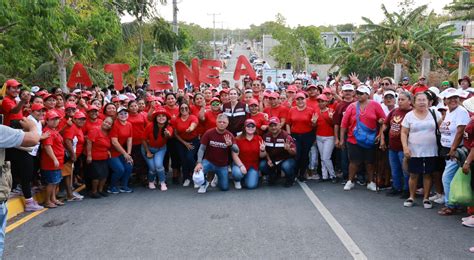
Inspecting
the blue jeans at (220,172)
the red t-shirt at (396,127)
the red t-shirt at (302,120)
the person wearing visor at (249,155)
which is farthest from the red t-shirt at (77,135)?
the red t-shirt at (396,127)

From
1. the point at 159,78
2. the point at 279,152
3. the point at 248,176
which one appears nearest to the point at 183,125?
the point at 248,176

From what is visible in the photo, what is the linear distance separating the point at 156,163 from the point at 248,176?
1.68m

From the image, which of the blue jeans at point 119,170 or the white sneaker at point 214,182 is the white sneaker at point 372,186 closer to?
the white sneaker at point 214,182

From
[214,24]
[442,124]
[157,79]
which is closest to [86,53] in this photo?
[157,79]

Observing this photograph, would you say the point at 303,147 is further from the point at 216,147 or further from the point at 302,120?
the point at 216,147

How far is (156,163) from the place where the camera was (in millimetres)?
8961

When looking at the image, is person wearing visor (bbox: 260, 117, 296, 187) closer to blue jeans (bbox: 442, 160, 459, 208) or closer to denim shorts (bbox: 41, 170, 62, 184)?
blue jeans (bbox: 442, 160, 459, 208)

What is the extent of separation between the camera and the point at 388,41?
108ft

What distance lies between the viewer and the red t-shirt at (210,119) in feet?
30.9

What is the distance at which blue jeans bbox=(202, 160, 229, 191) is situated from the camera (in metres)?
8.68

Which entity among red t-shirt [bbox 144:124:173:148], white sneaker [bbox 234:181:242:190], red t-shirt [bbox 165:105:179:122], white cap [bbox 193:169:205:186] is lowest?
white sneaker [bbox 234:181:242:190]

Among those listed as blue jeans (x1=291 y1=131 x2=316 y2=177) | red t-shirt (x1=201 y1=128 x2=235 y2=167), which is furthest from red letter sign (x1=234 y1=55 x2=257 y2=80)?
red t-shirt (x1=201 y1=128 x2=235 y2=167)

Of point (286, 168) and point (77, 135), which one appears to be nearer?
point (77, 135)

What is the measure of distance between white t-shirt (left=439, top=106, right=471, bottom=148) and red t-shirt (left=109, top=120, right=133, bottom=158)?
509cm
